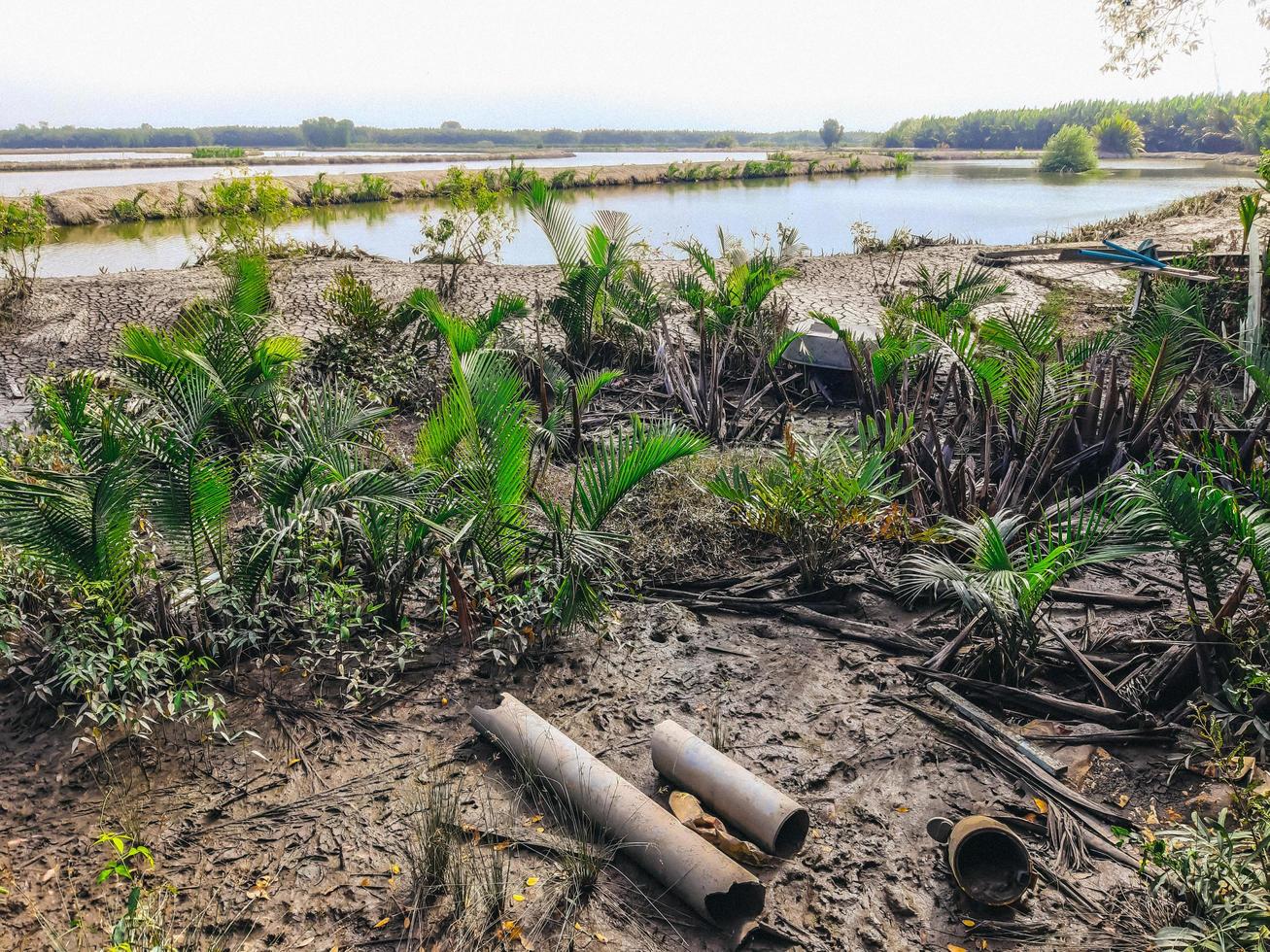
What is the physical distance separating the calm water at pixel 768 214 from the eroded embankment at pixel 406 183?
76cm

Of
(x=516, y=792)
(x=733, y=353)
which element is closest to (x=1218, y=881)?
(x=516, y=792)

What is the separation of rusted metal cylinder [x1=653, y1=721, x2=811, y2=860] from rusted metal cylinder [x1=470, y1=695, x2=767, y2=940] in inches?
7.1

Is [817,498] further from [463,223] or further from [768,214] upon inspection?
[768,214]

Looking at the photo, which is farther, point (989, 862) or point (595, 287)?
point (595, 287)

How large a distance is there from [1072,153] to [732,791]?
43.7 m

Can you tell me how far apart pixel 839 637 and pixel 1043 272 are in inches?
395

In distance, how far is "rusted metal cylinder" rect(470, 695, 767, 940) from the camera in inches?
98.1

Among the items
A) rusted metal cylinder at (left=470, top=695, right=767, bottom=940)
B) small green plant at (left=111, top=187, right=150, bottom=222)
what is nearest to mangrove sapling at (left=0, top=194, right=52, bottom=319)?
rusted metal cylinder at (left=470, top=695, right=767, bottom=940)

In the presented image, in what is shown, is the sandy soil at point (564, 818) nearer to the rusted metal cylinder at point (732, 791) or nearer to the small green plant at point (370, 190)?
the rusted metal cylinder at point (732, 791)

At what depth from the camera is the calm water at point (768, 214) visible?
1416 centimetres

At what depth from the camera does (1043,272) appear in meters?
11.9

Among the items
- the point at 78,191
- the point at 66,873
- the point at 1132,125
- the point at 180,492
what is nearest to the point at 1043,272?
the point at 180,492

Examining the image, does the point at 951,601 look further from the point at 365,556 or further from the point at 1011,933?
the point at 365,556

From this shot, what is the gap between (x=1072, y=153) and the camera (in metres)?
38.4
